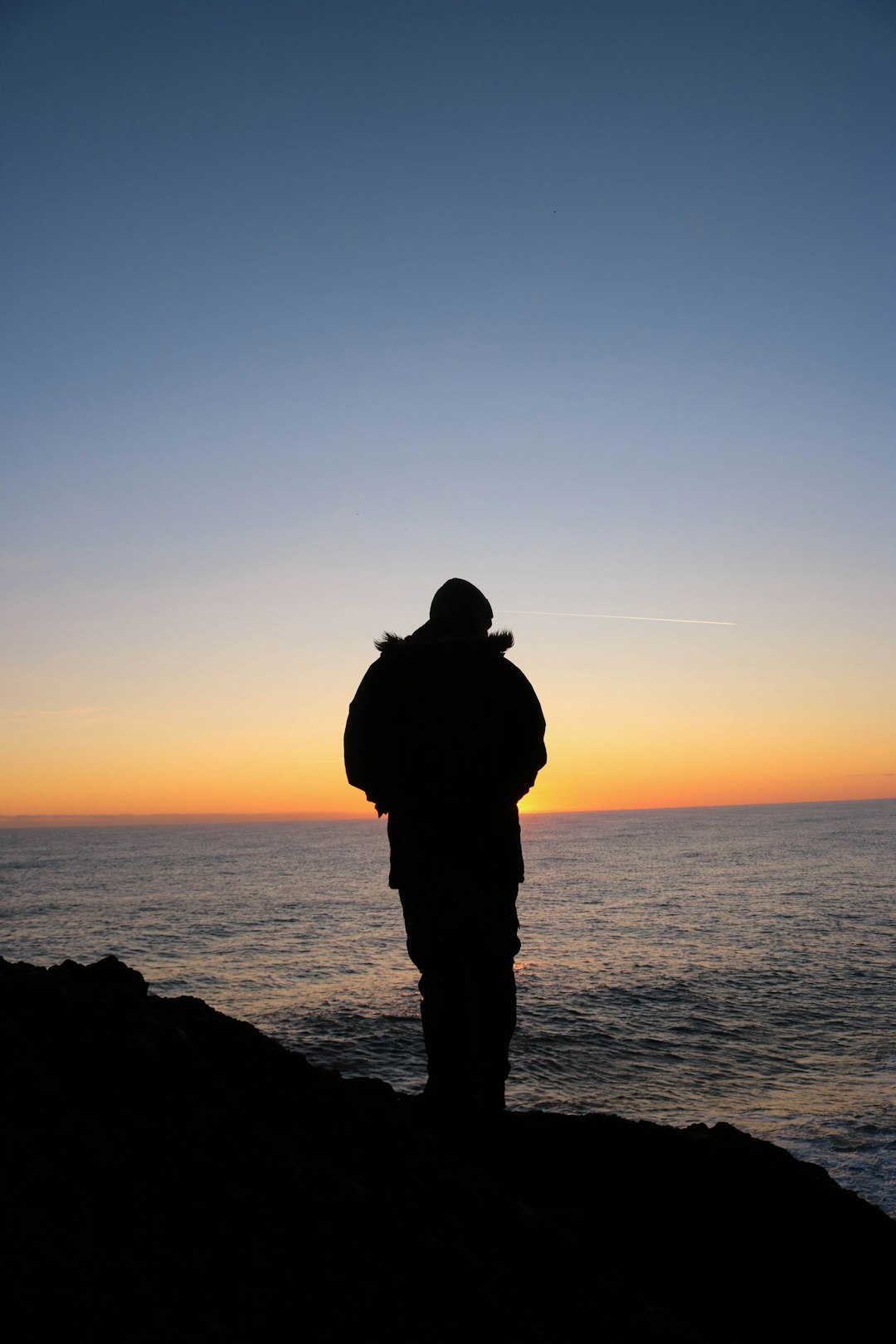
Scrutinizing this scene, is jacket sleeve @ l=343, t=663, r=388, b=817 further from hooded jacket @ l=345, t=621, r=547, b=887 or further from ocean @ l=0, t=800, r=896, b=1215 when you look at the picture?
ocean @ l=0, t=800, r=896, b=1215

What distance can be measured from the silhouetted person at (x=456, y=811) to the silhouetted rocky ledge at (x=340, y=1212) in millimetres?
527

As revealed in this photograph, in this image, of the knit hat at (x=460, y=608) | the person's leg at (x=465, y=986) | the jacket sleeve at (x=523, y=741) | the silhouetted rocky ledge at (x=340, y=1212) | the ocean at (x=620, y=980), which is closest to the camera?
the silhouetted rocky ledge at (x=340, y=1212)

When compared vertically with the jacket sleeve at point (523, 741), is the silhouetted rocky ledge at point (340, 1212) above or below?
below

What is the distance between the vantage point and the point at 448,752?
4.64m

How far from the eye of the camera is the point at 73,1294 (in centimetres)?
233

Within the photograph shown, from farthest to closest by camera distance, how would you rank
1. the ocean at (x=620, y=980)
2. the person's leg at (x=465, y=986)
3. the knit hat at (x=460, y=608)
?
the ocean at (x=620, y=980) < the knit hat at (x=460, y=608) < the person's leg at (x=465, y=986)

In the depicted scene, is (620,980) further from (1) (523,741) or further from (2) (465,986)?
(1) (523,741)

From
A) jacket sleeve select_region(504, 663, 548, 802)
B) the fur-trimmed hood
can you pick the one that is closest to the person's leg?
jacket sleeve select_region(504, 663, 548, 802)

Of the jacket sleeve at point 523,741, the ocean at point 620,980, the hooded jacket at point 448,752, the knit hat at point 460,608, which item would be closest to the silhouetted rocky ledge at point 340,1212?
the hooded jacket at point 448,752

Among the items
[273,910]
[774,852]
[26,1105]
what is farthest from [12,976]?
[774,852]

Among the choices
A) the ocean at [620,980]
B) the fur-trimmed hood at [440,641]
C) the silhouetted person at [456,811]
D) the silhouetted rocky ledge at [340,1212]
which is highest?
the fur-trimmed hood at [440,641]

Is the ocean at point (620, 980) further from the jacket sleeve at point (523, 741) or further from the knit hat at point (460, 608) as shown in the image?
the knit hat at point (460, 608)

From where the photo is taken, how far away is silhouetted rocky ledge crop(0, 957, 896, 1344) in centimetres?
254

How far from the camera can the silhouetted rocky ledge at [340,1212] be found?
2.54m
